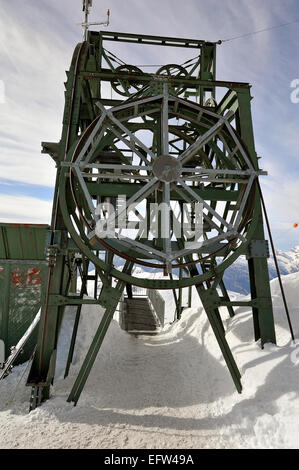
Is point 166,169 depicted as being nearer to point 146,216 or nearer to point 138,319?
point 146,216

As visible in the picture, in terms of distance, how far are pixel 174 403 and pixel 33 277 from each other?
5.98 meters

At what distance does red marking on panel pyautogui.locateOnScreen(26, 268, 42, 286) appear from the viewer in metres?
9.55

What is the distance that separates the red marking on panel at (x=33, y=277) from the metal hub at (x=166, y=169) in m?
5.67

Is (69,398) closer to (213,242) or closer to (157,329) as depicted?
(213,242)

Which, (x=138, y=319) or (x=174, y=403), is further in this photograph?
(x=138, y=319)

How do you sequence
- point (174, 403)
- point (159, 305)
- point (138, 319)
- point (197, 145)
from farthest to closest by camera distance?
point (159, 305), point (138, 319), point (197, 145), point (174, 403)

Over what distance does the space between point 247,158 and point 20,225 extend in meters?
7.49

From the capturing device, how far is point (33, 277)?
9.58 meters

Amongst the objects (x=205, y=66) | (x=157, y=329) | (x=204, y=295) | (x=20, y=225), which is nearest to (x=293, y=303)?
(x=204, y=295)

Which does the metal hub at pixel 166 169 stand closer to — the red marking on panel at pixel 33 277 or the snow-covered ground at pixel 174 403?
the snow-covered ground at pixel 174 403

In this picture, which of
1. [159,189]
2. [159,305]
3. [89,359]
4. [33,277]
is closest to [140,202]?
[159,189]

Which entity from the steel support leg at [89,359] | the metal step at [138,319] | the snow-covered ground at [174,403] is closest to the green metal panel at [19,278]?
the snow-covered ground at [174,403]

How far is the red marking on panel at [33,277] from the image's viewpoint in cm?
955

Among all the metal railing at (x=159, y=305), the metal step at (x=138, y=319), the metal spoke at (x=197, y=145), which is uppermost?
the metal spoke at (x=197, y=145)
